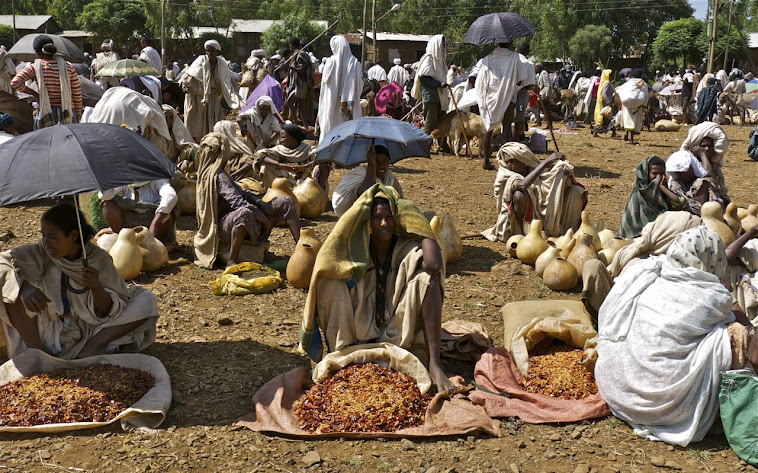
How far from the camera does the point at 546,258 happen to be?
6.77 m

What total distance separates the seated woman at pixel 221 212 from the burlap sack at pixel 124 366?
87.5 inches

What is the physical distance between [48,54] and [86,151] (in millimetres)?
5889

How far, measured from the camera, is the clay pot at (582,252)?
6.53m

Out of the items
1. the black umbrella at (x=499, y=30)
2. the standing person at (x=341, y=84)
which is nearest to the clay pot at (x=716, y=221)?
the black umbrella at (x=499, y=30)

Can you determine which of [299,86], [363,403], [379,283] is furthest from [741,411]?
[299,86]

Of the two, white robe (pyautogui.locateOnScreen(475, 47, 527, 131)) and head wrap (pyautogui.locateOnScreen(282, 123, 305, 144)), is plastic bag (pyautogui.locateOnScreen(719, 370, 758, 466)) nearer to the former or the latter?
head wrap (pyautogui.locateOnScreen(282, 123, 305, 144))

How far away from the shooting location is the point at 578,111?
68.2 ft

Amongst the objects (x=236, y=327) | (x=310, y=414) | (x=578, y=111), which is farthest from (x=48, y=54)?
(x=578, y=111)

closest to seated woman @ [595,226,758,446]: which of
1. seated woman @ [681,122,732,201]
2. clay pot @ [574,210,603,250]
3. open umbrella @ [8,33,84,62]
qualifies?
clay pot @ [574,210,603,250]

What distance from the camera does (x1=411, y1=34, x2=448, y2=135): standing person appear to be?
1321 centimetres

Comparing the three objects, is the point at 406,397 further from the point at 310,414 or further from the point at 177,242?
the point at 177,242

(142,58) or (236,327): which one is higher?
(142,58)

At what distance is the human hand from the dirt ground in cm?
72

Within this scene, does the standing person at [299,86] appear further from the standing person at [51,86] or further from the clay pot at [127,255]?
the clay pot at [127,255]
